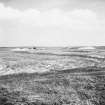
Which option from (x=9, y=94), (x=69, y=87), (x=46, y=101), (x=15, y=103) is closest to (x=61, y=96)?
(x=46, y=101)

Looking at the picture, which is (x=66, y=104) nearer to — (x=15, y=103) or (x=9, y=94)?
(x=15, y=103)

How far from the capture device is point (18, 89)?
9.28 m

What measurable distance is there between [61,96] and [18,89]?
2954 mm

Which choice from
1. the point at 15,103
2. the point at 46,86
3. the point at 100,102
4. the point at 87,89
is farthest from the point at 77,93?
the point at 15,103

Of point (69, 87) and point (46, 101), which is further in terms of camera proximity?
point (69, 87)

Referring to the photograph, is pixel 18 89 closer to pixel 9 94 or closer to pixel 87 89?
pixel 9 94

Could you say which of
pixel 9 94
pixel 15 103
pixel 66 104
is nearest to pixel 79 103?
pixel 66 104

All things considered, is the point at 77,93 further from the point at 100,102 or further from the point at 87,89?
the point at 100,102

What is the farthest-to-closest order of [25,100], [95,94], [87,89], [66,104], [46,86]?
[46,86]
[87,89]
[95,94]
[25,100]
[66,104]

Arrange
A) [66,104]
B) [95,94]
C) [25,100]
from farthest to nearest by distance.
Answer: [95,94] → [25,100] → [66,104]

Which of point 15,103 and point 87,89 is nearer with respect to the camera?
point 15,103

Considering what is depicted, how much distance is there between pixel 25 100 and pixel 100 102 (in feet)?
12.1

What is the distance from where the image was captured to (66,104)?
6961 mm

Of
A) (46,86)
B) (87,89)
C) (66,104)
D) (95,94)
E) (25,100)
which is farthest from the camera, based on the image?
(46,86)
